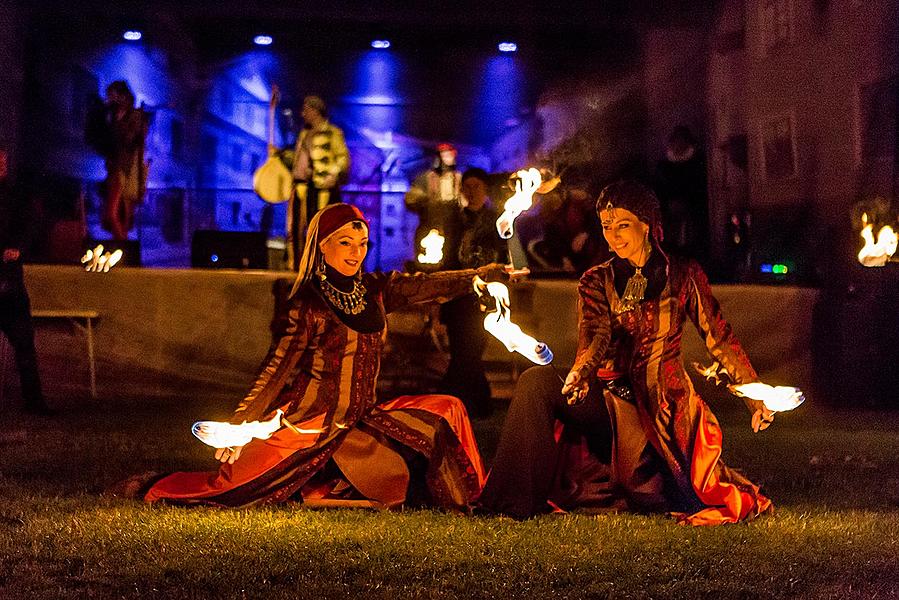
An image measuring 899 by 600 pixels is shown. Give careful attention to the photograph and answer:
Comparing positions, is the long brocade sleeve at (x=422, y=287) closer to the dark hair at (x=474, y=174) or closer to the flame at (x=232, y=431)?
the flame at (x=232, y=431)

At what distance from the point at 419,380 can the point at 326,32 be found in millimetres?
6443

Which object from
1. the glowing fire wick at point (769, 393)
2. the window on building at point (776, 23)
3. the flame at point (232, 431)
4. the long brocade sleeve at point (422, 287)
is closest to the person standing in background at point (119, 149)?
the window on building at point (776, 23)

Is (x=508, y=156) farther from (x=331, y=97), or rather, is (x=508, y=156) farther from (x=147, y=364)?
(x=147, y=364)

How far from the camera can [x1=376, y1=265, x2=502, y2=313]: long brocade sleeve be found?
16.9ft

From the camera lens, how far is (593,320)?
4.90 metres

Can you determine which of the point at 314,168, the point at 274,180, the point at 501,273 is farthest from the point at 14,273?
the point at 501,273

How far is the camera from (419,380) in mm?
8656

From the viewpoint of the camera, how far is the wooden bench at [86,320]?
8.80m

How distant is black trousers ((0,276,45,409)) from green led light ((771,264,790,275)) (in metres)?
6.35

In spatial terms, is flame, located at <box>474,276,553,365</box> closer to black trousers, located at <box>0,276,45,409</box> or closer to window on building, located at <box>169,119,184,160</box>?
black trousers, located at <box>0,276,45,409</box>

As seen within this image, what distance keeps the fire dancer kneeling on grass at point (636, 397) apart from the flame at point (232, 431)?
1041 millimetres

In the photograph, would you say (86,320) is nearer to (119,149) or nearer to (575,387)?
(119,149)

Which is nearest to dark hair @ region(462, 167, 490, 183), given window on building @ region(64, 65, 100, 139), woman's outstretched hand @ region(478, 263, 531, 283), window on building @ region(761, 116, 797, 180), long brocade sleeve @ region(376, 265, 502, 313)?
long brocade sleeve @ region(376, 265, 502, 313)

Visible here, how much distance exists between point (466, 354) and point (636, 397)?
3239 millimetres
